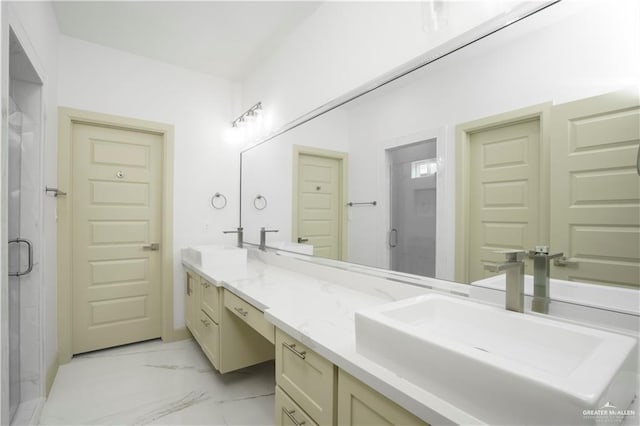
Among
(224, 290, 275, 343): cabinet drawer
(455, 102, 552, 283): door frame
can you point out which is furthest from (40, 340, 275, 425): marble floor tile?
(455, 102, 552, 283): door frame

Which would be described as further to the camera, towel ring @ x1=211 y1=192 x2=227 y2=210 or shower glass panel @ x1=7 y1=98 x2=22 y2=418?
towel ring @ x1=211 y1=192 x2=227 y2=210

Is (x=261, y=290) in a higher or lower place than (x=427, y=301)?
lower

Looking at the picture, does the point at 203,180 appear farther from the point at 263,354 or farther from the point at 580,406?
the point at 580,406

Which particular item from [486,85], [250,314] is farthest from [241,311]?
[486,85]

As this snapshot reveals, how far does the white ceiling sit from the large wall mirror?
3.15 ft

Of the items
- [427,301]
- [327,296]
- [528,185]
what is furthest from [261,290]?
[528,185]

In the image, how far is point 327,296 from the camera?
162cm

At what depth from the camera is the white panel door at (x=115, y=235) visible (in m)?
2.65

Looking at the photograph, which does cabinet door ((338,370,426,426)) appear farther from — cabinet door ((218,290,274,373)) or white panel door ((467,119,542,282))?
cabinet door ((218,290,274,373))

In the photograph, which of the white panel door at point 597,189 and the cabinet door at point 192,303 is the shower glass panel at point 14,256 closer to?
the cabinet door at point 192,303

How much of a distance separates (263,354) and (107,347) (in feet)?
5.35

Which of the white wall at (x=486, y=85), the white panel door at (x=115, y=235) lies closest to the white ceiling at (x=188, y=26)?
the white panel door at (x=115, y=235)

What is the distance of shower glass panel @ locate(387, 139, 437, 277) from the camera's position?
4.59 feet

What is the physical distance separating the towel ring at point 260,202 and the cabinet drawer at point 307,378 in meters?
1.63
